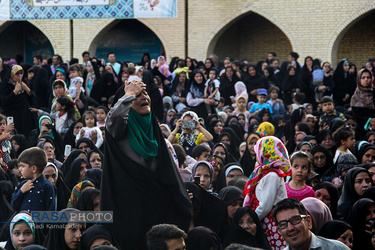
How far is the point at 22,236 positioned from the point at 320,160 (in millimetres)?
3854

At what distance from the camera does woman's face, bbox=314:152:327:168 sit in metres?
7.45

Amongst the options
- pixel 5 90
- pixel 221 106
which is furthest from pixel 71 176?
pixel 221 106

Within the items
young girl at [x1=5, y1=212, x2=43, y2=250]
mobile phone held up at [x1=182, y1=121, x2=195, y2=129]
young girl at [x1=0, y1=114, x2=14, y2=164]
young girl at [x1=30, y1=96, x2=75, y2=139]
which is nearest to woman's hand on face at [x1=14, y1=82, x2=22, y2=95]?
young girl at [x1=30, y1=96, x2=75, y2=139]

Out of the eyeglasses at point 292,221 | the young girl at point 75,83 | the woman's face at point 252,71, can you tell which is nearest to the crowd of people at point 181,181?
the eyeglasses at point 292,221

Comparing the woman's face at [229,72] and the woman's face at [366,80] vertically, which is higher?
the woman's face at [366,80]

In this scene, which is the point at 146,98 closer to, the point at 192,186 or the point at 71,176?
the point at 192,186

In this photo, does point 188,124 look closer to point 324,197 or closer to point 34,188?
point 324,197

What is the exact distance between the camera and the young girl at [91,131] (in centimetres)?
869

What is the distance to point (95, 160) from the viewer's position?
711cm

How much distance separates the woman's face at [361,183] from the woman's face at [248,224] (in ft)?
4.84

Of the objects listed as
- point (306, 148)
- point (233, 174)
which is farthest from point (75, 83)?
point (233, 174)

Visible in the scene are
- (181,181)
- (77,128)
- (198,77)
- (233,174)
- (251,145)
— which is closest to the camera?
(181,181)

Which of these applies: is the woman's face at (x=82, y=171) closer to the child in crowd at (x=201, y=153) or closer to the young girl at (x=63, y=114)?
the child in crowd at (x=201, y=153)

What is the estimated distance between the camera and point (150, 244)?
3.78 metres
